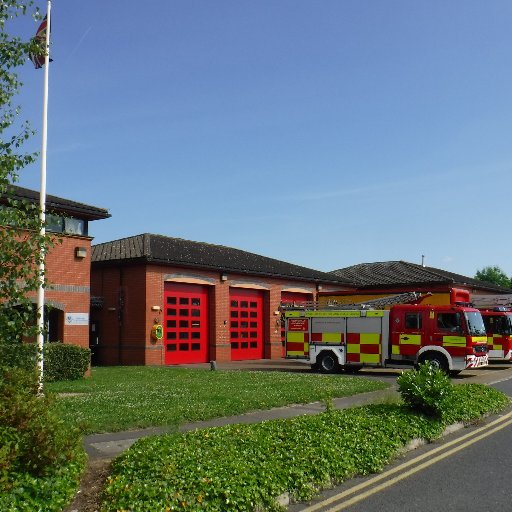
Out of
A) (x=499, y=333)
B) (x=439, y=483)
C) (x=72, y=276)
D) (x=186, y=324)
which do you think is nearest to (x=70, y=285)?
(x=72, y=276)

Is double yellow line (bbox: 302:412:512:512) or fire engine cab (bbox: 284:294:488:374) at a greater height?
fire engine cab (bbox: 284:294:488:374)

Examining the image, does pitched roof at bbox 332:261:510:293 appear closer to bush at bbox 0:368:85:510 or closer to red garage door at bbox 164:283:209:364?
red garage door at bbox 164:283:209:364

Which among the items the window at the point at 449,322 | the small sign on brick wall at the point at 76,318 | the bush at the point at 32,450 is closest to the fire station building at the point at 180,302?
the small sign on brick wall at the point at 76,318

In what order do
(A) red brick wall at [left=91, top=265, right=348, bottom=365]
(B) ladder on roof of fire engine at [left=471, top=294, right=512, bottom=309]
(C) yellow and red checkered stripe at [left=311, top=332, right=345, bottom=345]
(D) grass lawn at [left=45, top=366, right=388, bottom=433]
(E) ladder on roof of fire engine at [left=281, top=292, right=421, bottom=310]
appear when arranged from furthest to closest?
(B) ladder on roof of fire engine at [left=471, top=294, right=512, bottom=309], (A) red brick wall at [left=91, top=265, right=348, bottom=365], (C) yellow and red checkered stripe at [left=311, top=332, right=345, bottom=345], (E) ladder on roof of fire engine at [left=281, top=292, right=421, bottom=310], (D) grass lawn at [left=45, top=366, right=388, bottom=433]

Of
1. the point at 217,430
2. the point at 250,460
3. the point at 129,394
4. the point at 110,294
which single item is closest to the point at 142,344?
the point at 110,294

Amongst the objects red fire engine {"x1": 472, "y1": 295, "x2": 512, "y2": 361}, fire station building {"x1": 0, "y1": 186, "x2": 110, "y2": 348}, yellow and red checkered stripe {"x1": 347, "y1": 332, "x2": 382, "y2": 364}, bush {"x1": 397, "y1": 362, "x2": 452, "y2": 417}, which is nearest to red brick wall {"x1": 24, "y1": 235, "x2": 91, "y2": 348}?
fire station building {"x1": 0, "y1": 186, "x2": 110, "y2": 348}

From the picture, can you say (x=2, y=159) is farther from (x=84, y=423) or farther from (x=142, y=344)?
(x=142, y=344)

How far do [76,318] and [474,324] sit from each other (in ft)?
44.3

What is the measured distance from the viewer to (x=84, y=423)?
6.71m

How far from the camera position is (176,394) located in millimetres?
14391

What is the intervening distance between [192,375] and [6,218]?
1522cm

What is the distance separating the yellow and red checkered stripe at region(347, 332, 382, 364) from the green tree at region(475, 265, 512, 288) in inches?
3467

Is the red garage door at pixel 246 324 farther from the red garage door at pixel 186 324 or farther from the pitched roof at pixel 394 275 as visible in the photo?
the pitched roof at pixel 394 275

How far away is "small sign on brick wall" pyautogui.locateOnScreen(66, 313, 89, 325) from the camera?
20.9 m
